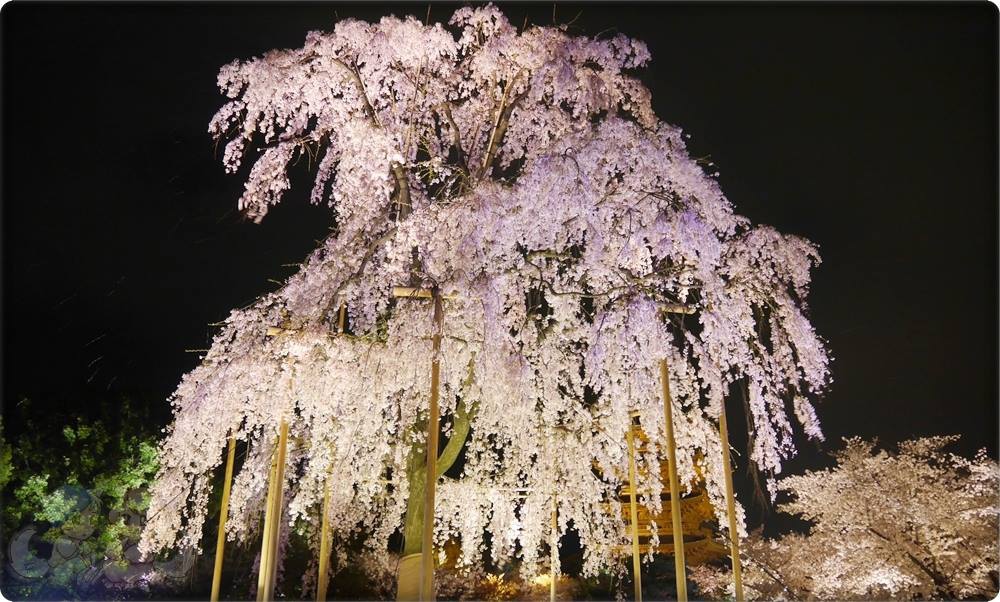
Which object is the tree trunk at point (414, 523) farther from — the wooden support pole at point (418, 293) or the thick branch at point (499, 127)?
the thick branch at point (499, 127)

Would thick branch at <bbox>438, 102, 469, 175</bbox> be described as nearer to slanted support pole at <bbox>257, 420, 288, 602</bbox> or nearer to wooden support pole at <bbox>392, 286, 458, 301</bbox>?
wooden support pole at <bbox>392, 286, 458, 301</bbox>

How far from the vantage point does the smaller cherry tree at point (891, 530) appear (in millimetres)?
12680

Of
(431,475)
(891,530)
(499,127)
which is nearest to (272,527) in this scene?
(431,475)

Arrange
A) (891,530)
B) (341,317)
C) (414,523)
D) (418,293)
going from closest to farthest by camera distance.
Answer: (418,293)
(414,523)
(341,317)
(891,530)

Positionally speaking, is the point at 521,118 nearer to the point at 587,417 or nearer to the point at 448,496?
the point at 587,417

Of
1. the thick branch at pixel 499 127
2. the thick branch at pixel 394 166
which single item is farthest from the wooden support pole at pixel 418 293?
the thick branch at pixel 499 127

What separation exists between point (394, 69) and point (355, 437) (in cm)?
476

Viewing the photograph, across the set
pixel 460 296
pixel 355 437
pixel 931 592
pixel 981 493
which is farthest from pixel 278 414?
pixel 981 493

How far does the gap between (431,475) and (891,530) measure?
10.2 metres

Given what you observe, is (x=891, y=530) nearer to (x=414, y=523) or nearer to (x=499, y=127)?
(x=414, y=523)

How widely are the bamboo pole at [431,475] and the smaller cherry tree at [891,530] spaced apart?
9564 mm

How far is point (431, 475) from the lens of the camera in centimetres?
740

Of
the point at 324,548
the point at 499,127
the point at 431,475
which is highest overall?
the point at 499,127

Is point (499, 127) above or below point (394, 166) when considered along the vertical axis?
above
